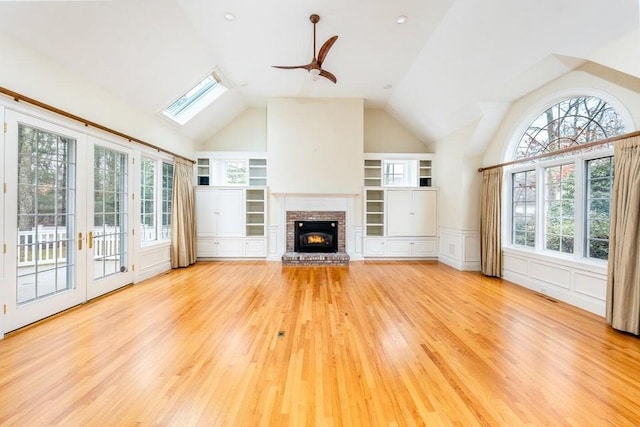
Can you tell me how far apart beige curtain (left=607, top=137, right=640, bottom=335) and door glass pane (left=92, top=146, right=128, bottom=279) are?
6.30m

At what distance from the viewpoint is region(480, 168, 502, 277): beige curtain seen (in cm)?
476

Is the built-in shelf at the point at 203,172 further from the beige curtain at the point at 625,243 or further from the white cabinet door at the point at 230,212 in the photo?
the beige curtain at the point at 625,243

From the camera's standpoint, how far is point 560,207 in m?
3.84

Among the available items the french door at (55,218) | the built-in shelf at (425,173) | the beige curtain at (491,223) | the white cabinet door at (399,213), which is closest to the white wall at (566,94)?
the beige curtain at (491,223)

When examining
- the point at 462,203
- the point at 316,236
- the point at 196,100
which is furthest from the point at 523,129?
the point at 196,100

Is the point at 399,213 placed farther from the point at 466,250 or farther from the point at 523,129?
the point at 523,129

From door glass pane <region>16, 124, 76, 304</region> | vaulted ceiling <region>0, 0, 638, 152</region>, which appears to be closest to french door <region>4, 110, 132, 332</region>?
door glass pane <region>16, 124, 76, 304</region>

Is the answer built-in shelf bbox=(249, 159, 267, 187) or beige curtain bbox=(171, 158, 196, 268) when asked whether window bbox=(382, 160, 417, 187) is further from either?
beige curtain bbox=(171, 158, 196, 268)

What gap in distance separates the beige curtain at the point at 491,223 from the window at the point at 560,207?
73cm

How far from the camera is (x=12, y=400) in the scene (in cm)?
169

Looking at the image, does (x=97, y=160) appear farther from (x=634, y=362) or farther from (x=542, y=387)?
(x=634, y=362)

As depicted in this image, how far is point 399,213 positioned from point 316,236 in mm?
2136

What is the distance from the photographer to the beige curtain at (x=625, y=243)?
8.57ft

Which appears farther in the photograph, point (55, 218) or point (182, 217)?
point (182, 217)
